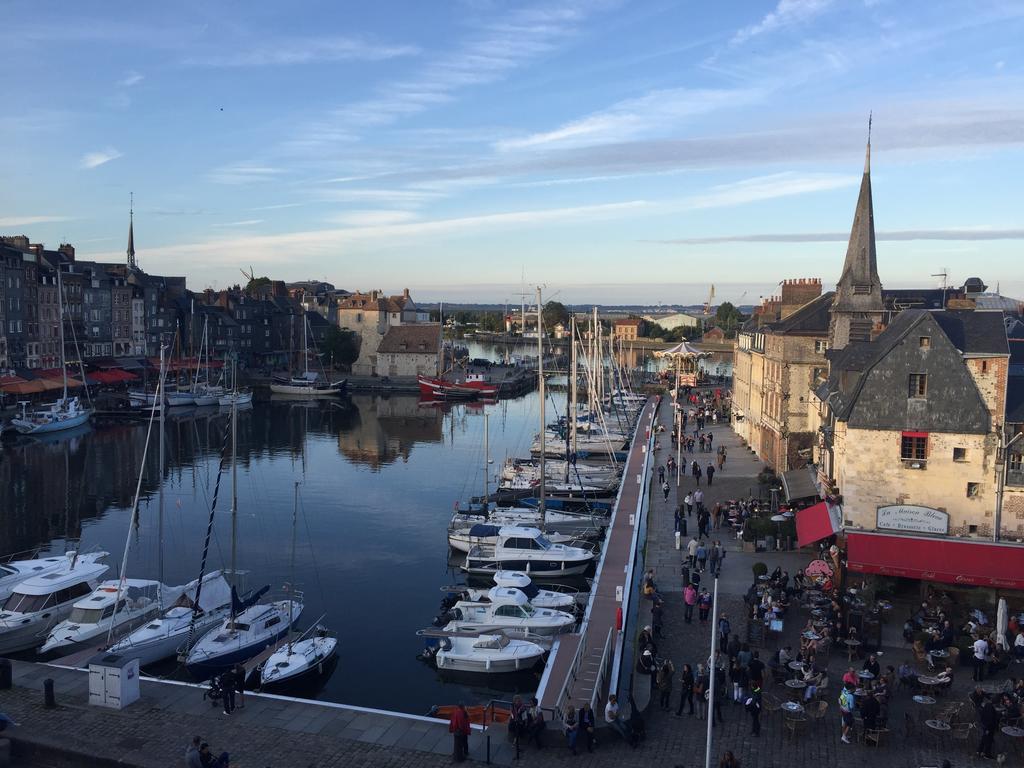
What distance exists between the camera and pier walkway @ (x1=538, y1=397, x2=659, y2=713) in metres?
20.0

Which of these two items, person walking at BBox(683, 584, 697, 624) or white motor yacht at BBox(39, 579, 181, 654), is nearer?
person walking at BBox(683, 584, 697, 624)

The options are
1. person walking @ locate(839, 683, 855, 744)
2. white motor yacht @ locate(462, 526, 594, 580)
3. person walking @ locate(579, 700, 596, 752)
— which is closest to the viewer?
person walking @ locate(579, 700, 596, 752)

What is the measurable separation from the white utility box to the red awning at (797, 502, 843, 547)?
67.9 feet

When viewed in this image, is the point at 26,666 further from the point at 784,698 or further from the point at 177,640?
the point at 784,698

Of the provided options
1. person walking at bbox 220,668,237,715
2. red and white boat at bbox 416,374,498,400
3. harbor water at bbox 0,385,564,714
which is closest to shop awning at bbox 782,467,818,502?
harbor water at bbox 0,385,564,714

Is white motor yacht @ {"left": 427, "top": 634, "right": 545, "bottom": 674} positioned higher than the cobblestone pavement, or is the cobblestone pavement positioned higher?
the cobblestone pavement

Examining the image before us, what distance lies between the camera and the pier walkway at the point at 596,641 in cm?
2002

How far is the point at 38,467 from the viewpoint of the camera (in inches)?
2199

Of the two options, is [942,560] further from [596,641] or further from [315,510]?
[315,510]

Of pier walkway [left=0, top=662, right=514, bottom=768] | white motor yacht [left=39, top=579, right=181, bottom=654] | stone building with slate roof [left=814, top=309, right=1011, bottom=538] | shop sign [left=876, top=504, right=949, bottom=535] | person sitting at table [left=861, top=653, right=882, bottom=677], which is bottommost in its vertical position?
white motor yacht [left=39, top=579, right=181, bottom=654]

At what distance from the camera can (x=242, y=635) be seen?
25.5 m

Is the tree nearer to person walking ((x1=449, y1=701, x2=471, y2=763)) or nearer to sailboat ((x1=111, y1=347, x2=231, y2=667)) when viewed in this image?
sailboat ((x1=111, y1=347, x2=231, y2=667))

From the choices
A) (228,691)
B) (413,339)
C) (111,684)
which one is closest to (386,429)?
(413,339)

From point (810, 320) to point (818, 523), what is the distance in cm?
1640
